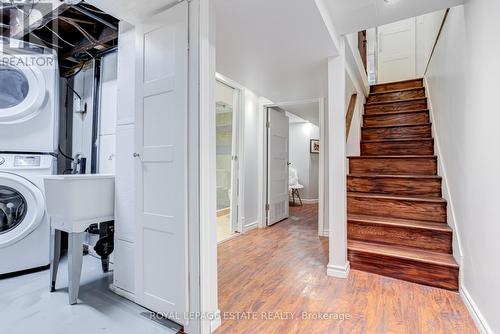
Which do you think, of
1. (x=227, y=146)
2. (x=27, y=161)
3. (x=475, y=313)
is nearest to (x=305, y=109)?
(x=227, y=146)

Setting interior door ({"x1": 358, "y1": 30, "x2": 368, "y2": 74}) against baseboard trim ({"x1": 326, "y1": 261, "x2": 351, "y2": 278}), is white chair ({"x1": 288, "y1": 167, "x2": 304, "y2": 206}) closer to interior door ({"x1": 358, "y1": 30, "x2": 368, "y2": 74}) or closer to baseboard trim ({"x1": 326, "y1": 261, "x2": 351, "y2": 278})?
interior door ({"x1": 358, "y1": 30, "x2": 368, "y2": 74})

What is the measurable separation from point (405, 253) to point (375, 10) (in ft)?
6.45

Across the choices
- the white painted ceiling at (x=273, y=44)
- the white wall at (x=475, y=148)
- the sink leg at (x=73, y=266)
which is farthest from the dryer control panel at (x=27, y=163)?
the white wall at (x=475, y=148)

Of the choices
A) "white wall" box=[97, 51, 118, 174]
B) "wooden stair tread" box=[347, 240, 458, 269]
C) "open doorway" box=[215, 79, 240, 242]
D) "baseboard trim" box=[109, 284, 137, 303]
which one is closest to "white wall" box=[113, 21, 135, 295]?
"baseboard trim" box=[109, 284, 137, 303]

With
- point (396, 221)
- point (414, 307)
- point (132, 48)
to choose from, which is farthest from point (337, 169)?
point (132, 48)

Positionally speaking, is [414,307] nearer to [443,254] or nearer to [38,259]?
[443,254]

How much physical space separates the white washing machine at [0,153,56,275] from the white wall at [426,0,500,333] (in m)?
3.21

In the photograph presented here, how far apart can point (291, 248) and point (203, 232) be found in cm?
183

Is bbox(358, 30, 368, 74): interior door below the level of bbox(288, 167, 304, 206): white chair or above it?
above

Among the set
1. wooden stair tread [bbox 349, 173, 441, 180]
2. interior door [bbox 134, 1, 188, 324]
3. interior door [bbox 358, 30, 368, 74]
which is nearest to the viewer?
interior door [bbox 134, 1, 188, 324]

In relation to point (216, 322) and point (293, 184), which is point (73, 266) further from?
point (293, 184)

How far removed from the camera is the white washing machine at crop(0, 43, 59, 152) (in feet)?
6.98

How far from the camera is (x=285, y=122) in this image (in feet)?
14.8

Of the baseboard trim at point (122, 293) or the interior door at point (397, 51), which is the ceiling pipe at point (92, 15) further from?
the interior door at point (397, 51)
